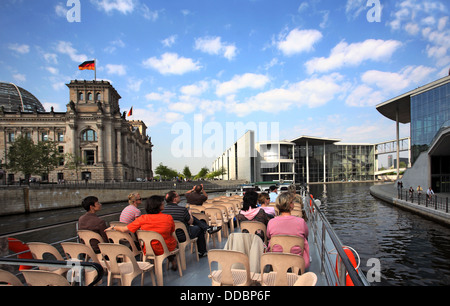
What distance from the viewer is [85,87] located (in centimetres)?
6012

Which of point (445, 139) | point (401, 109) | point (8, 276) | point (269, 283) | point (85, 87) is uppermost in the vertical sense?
point (85, 87)

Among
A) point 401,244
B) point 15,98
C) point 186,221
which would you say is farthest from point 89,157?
point 186,221

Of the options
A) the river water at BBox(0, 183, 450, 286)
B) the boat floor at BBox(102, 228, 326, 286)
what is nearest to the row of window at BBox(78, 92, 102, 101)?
the river water at BBox(0, 183, 450, 286)

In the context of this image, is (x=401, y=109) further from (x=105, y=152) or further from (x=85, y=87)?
(x=85, y=87)

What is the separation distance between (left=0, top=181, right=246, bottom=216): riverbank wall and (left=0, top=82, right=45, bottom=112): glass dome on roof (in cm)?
5973

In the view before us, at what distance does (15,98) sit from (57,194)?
6848 cm

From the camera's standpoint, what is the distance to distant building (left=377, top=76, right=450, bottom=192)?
31781 millimetres

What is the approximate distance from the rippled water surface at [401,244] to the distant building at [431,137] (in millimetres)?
16246

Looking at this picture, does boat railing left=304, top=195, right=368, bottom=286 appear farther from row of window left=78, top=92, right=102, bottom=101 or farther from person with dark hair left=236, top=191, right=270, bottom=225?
row of window left=78, top=92, right=102, bottom=101

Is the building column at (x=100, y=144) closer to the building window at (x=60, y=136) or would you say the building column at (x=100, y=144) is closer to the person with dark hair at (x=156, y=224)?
the building window at (x=60, y=136)

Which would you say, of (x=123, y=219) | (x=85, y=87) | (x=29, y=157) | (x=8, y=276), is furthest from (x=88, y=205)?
(x=85, y=87)

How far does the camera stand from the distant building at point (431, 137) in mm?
31781

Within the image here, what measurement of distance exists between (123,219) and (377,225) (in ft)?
58.0
